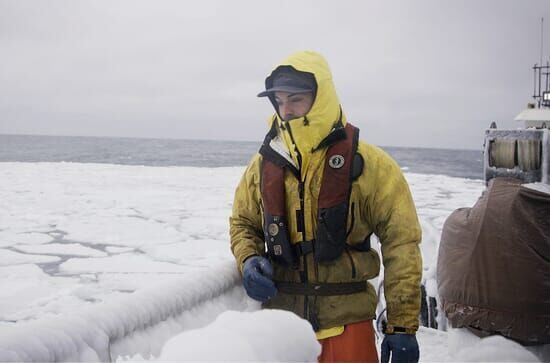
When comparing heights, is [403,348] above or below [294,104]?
below

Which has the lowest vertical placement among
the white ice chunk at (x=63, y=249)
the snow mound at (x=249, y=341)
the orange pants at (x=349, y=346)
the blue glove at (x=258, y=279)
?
the white ice chunk at (x=63, y=249)

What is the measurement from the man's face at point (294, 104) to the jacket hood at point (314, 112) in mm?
44

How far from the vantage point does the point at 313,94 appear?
1.78m

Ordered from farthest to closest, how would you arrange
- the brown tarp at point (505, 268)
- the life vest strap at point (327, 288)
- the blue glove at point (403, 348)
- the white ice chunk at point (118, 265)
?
the white ice chunk at point (118, 265) → the brown tarp at point (505, 268) → the life vest strap at point (327, 288) → the blue glove at point (403, 348)

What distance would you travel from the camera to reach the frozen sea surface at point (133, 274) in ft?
2.93

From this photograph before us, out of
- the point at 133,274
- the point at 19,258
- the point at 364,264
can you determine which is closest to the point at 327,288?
the point at 364,264

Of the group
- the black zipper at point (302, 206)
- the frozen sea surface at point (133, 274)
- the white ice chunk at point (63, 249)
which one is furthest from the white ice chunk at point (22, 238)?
the black zipper at point (302, 206)

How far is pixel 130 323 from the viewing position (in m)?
1.17

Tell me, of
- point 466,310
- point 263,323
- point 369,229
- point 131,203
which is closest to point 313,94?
point 369,229

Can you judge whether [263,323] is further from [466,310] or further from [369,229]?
[466,310]

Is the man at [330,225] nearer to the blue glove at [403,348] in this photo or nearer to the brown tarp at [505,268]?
the blue glove at [403,348]

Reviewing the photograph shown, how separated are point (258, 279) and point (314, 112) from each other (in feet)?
2.31

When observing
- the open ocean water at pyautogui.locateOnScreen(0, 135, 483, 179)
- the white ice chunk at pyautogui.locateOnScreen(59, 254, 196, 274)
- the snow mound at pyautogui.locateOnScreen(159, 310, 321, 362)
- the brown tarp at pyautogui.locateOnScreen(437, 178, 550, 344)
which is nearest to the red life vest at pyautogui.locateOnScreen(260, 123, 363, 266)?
the snow mound at pyautogui.locateOnScreen(159, 310, 321, 362)

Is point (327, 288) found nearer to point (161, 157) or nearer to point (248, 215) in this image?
point (248, 215)
